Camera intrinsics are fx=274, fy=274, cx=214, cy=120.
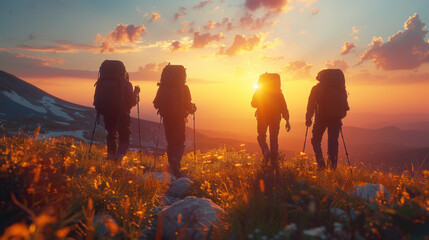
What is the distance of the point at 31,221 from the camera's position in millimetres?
3189

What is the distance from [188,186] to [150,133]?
340 feet

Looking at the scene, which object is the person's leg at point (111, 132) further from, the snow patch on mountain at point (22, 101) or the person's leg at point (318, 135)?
the snow patch on mountain at point (22, 101)

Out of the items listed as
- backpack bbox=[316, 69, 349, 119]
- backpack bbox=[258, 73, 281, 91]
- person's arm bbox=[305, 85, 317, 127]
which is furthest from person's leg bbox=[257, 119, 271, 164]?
backpack bbox=[316, 69, 349, 119]

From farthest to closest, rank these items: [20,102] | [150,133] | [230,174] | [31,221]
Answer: [150,133], [20,102], [230,174], [31,221]

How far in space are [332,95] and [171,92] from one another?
498cm

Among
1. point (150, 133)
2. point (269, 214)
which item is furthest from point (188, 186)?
point (150, 133)

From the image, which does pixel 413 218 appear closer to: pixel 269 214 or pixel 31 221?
pixel 269 214

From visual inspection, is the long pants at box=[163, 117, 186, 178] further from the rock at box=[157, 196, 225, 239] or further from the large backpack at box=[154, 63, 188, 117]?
the rock at box=[157, 196, 225, 239]

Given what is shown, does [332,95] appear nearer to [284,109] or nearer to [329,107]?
[329,107]

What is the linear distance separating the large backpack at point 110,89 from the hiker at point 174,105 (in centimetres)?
112

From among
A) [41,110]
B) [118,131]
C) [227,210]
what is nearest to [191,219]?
[227,210]

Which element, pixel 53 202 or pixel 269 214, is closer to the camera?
pixel 53 202

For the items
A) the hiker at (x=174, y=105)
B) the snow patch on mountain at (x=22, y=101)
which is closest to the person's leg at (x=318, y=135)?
the hiker at (x=174, y=105)

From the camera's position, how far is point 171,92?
843 centimetres
